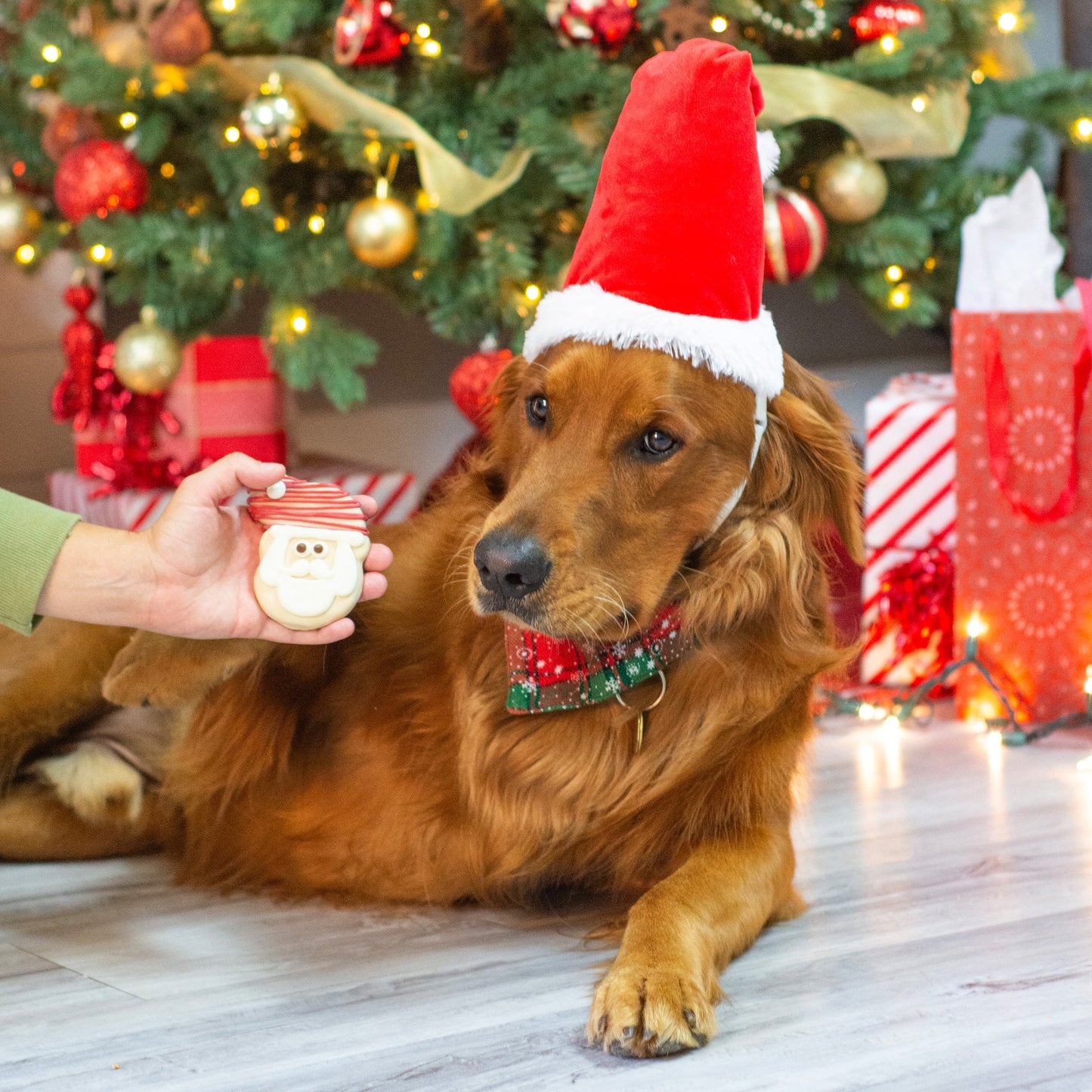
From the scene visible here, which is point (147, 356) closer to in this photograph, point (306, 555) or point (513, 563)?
point (306, 555)

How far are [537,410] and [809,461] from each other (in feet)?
1.07

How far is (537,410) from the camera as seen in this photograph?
1.65 m

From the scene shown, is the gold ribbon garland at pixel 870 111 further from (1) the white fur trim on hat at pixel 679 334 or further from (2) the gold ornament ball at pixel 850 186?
(1) the white fur trim on hat at pixel 679 334

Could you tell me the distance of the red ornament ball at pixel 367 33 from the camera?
2.87m

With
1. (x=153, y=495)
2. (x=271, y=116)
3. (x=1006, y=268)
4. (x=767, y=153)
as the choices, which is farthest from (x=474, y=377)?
(x=767, y=153)

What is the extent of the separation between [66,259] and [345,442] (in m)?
0.94

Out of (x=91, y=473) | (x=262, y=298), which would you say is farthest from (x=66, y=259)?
(x=91, y=473)

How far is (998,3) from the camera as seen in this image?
3.16m

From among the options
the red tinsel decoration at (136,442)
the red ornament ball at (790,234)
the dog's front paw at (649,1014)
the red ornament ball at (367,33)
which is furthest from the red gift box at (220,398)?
the dog's front paw at (649,1014)

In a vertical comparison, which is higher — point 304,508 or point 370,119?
point 370,119

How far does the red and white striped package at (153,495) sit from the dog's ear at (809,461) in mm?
1655

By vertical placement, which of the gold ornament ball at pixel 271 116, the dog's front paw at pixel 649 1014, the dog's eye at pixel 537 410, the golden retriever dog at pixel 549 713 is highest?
the gold ornament ball at pixel 271 116

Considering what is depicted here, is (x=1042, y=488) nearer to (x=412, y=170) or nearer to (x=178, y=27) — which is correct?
(x=412, y=170)

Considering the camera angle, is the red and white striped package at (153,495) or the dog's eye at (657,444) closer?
the dog's eye at (657,444)
